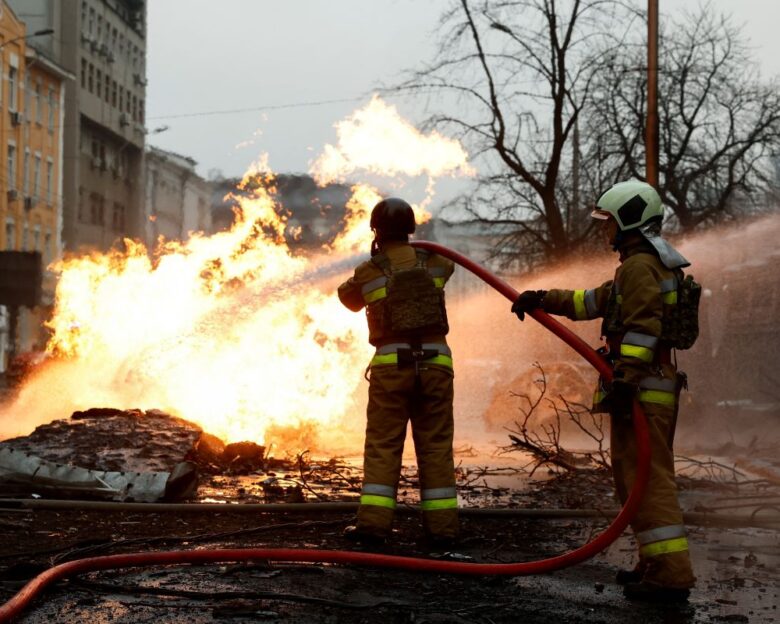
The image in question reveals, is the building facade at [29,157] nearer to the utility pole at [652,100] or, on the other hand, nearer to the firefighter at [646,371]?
the utility pole at [652,100]

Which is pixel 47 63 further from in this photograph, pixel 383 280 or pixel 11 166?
pixel 383 280

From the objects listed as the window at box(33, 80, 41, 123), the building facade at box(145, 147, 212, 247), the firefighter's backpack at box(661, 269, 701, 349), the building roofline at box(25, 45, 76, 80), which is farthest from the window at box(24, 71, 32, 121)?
the firefighter's backpack at box(661, 269, 701, 349)

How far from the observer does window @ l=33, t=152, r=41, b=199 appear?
46.7 metres

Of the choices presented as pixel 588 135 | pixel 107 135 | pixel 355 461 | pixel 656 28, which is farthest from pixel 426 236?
pixel 355 461

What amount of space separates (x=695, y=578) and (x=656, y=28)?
12.5 m

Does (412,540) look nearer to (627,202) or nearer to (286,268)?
(627,202)

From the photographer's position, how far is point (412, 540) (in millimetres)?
6191

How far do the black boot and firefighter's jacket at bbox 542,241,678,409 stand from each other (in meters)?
0.86

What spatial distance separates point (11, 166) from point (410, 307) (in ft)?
134

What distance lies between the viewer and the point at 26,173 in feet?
150

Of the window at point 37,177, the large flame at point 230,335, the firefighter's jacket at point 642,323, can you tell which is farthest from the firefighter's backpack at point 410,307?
the window at point 37,177

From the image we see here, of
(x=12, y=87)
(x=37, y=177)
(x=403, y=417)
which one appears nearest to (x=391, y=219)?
(x=403, y=417)

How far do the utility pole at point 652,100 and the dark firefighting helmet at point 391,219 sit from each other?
9.52 m

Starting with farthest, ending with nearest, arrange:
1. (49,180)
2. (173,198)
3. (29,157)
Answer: (173,198) < (49,180) < (29,157)
